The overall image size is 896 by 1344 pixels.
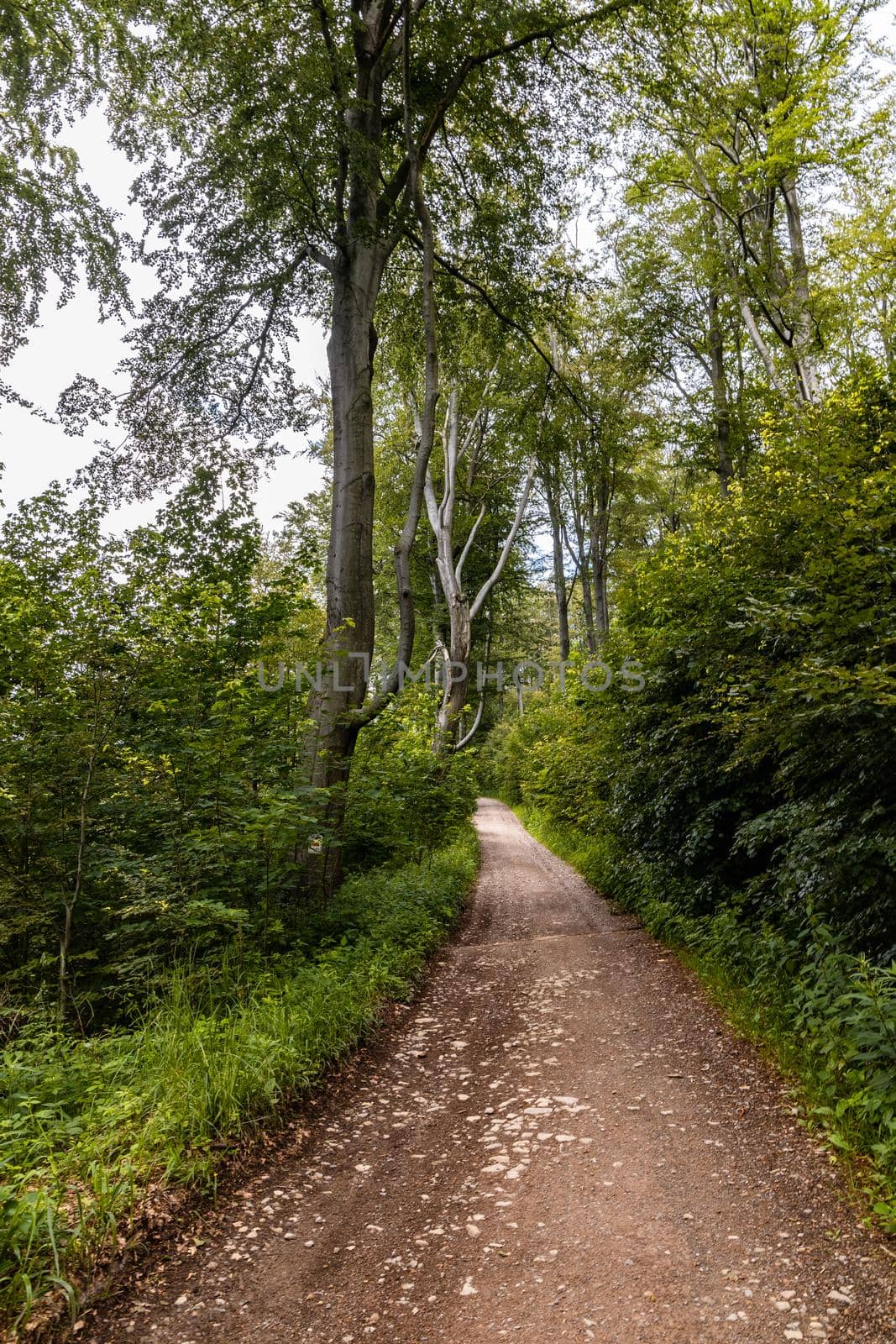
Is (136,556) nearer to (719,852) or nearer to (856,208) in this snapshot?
(719,852)

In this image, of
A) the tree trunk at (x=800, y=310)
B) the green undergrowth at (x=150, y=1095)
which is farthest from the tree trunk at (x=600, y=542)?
the green undergrowth at (x=150, y=1095)

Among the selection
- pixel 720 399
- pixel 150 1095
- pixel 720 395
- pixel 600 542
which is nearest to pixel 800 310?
pixel 720 399

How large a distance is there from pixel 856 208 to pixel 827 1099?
17.1 metres

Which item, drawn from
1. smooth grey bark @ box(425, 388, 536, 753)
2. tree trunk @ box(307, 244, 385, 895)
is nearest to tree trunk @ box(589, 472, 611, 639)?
smooth grey bark @ box(425, 388, 536, 753)

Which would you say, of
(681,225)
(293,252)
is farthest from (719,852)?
(681,225)

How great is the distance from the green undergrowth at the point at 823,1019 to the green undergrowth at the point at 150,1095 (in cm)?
259

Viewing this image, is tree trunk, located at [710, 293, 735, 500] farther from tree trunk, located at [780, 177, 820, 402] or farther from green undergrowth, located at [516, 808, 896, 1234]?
green undergrowth, located at [516, 808, 896, 1234]

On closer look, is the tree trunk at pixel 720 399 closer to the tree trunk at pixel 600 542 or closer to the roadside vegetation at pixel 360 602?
the roadside vegetation at pixel 360 602

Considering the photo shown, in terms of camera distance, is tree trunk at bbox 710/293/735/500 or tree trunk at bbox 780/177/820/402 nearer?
tree trunk at bbox 780/177/820/402

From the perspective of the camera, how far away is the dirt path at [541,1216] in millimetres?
2352

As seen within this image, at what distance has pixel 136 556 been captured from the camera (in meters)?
7.22

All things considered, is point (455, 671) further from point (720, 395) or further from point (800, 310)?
point (800, 310)

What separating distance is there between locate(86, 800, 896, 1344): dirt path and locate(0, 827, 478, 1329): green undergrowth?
25cm

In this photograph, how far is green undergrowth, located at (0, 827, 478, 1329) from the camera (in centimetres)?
243
